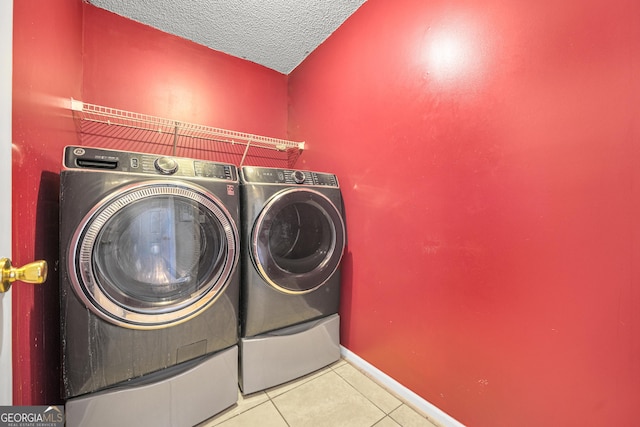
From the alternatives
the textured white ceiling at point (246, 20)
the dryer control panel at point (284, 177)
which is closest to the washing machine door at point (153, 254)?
the dryer control panel at point (284, 177)

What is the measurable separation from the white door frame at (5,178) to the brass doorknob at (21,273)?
0.04 metres

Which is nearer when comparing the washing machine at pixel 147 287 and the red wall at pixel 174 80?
the washing machine at pixel 147 287

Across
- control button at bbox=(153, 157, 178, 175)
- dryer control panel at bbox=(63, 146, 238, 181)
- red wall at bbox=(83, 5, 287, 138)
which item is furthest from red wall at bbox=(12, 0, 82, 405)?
red wall at bbox=(83, 5, 287, 138)

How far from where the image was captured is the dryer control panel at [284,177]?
3.94 ft

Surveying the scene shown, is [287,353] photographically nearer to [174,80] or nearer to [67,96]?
[67,96]

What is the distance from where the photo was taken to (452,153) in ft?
3.39

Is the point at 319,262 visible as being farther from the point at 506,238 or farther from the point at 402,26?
the point at 402,26

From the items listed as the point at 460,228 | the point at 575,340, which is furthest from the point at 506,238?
the point at 575,340

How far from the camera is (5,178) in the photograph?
485mm

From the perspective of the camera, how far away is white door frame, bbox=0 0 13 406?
0.47 m

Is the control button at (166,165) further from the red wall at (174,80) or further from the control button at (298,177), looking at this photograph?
the red wall at (174,80)

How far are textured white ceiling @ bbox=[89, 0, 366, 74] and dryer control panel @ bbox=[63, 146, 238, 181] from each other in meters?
1.14

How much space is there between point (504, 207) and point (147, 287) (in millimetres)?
1421

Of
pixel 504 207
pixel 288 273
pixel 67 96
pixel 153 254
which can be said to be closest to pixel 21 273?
pixel 153 254
